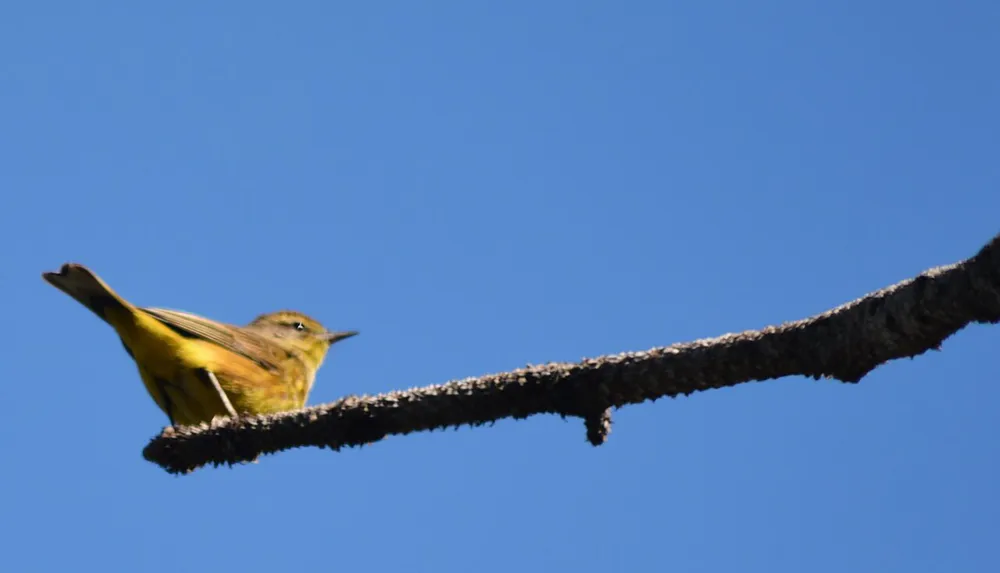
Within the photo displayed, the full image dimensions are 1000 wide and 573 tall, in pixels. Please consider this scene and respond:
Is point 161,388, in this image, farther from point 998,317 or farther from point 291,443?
point 998,317

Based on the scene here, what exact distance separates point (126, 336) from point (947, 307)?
19.1 feet

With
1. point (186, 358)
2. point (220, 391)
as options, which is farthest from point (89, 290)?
point (220, 391)

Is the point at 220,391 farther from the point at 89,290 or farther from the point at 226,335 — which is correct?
the point at 89,290

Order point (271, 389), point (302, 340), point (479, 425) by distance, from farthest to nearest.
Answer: point (302, 340) → point (271, 389) → point (479, 425)

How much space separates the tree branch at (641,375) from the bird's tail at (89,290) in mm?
2203

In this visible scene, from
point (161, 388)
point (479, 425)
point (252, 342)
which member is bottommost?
point (479, 425)

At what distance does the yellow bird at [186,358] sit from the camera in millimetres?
6836

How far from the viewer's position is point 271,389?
304 inches

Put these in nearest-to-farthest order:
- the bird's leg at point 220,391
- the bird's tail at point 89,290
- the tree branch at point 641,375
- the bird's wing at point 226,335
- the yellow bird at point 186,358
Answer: the tree branch at point 641,375 → the bird's tail at point 89,290 → the yellow bird at point 186,358 → the bird's leg at point 220,391 → the bird's wing at point 226,335

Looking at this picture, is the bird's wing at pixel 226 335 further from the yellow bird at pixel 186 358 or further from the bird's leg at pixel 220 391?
the bird's leg at pixel 220 391

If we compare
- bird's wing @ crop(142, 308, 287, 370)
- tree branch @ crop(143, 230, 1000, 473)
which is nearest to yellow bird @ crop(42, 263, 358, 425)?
bird's wing @ crop(142, 308, 287, 370)

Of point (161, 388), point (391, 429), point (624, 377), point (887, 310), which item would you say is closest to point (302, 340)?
point (161, 388)

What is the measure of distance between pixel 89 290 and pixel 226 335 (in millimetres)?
1176

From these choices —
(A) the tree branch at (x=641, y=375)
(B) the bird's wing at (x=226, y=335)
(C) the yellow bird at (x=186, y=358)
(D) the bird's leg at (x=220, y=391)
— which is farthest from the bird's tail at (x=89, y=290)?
(A) the tree branch at (x=641, y=375)
